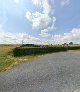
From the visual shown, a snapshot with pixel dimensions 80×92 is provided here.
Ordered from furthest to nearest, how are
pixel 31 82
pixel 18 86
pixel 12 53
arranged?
pixel 12 53, pixel 31 82, pixel 18 86

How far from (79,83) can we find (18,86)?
521cm

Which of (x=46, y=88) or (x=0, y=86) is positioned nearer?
(x=46, y=88)

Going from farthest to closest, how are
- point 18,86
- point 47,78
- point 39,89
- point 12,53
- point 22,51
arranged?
point 22,51, point 12,53, point 47,78, point 18,86, point 39,89

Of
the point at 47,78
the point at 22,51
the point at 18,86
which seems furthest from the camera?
the point at 22,51

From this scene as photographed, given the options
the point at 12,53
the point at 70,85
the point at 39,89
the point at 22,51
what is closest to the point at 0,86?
the point at 39,89

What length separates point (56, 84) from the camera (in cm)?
1764

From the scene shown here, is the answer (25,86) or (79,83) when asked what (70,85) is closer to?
(79,83)

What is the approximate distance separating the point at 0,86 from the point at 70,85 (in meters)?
5.90

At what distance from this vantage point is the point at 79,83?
17812 millimetres

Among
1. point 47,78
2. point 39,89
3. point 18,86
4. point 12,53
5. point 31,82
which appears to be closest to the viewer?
point 39,89

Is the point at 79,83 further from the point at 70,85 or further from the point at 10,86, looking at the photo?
the point at 10,86

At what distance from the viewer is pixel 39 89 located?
1623 cm

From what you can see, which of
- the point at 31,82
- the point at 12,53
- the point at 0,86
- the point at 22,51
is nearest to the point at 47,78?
the point at 31,82

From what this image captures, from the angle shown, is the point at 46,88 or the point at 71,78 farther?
the point at 71,78
